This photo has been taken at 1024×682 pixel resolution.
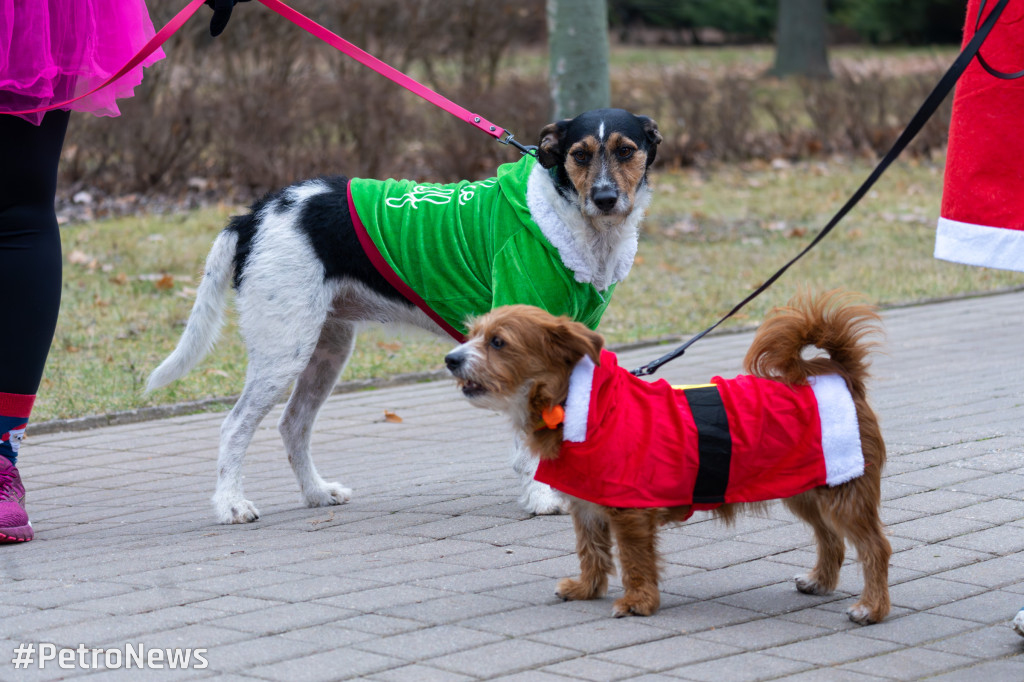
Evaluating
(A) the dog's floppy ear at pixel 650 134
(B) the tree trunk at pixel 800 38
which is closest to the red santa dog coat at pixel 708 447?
(A) the dog's floppy ear at pixel 650 134

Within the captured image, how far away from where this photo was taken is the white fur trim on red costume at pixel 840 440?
3.46 m

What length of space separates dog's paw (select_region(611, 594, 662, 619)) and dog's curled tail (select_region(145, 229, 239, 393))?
2.44 m

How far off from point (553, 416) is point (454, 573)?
803 millimetres

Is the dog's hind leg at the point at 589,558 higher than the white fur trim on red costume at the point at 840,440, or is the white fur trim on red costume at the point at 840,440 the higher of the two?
the white fur trim on red costume at the point at 840,440

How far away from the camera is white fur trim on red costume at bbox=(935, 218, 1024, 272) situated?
10.9 ft

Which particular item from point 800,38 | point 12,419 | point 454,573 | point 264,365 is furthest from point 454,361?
point 800,38

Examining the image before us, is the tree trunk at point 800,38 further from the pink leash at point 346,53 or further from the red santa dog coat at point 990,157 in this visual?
Result: the red santa dog coat at point 990,157

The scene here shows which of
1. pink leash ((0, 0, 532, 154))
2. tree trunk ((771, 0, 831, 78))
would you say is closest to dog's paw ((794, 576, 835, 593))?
pink leash ((0, 0, 532, 154))

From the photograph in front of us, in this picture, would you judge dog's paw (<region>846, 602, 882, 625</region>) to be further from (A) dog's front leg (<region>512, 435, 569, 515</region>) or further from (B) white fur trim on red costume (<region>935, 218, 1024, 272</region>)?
(A) dog's front leg (<region>512, 435, 569, 515</region>)

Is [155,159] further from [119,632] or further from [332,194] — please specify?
[119,632]

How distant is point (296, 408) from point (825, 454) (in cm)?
262

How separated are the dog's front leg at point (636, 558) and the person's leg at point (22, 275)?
2429 millimetres

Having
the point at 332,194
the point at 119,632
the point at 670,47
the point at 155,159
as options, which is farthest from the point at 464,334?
the point at 670,47

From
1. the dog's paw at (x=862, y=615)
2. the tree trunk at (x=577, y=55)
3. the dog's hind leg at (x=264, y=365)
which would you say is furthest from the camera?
the tree trunk at (x=577, y=55)
